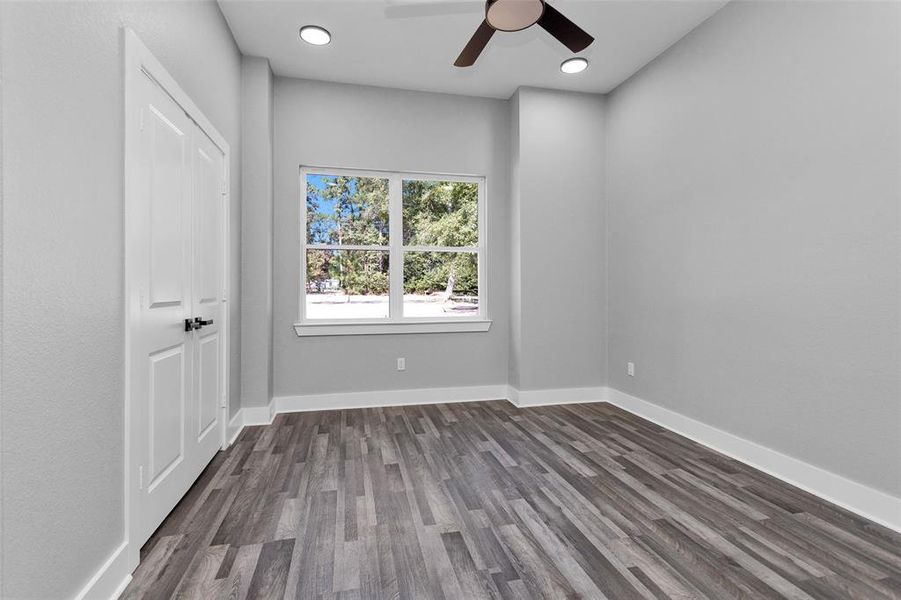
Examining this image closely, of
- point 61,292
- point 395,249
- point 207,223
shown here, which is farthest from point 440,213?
point 61,292

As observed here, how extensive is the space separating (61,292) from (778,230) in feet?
11.1

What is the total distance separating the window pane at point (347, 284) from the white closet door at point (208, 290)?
3.66 ft

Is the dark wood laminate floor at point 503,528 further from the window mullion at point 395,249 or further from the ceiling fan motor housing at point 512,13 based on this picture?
the ceiling fan motor housing at point 512,13

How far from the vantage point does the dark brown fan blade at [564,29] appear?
2146 mm

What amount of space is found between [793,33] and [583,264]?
86.9 inches

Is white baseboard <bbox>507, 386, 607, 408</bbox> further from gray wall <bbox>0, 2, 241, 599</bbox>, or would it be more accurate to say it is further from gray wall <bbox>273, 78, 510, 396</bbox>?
gray wall <bbox>0, 2, 241, 599</bbox>

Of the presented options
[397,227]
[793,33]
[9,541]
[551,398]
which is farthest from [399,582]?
[793,33]

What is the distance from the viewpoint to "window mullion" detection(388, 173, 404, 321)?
419 cm

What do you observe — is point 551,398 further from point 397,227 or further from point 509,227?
point 397,227

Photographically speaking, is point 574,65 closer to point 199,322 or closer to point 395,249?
point 395,249

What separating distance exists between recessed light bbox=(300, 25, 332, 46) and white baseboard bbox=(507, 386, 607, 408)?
10.9 feet

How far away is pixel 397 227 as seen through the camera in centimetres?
421

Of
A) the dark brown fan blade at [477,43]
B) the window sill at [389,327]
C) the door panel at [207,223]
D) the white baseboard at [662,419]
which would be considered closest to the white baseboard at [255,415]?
the white baseboard at [662,419]

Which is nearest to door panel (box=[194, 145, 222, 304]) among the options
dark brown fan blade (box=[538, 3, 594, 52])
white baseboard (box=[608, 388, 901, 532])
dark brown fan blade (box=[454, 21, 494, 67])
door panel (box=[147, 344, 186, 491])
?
door panel (box=[147, 344, 186, 491])
